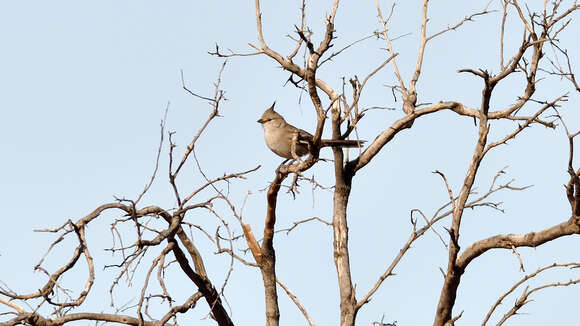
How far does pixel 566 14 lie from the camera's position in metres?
6.76

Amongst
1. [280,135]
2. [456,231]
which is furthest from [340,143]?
[456,231]

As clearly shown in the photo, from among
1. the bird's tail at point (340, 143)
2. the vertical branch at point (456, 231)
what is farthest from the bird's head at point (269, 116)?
the vertical branch at point (456, 231)

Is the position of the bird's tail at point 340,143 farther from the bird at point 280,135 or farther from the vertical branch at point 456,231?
the vertical branch at point 456,231

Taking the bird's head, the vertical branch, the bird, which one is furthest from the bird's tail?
the bird's head

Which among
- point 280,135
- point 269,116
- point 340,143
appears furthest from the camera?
point 269,116

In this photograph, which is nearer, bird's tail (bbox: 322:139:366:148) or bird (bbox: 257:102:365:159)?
bird's tail (bbox: 322:139:366:148)

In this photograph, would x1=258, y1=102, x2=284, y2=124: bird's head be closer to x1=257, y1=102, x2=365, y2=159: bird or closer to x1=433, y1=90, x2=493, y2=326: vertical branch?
x1=257, y1=102, x2=365, y2=159: bird

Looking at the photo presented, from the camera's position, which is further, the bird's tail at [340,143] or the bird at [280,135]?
the bird at [280,135]

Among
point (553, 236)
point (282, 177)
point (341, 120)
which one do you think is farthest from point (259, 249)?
point (553, 236)

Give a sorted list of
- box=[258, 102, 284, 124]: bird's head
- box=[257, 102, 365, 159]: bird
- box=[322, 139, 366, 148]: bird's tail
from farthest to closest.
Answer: box=[258, 102, 284, 124]: bird's head, box=[257, 102, 365, 159]: bird, box=[322, 139, 366, 148]: bird's tail

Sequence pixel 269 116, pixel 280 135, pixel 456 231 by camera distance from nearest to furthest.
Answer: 1. pixel 456 231
2. pixel 280 135
3. pixel 269 116

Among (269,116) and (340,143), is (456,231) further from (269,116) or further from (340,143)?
(269,116)

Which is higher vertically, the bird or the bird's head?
the bird's head

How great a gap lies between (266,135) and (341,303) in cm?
233
